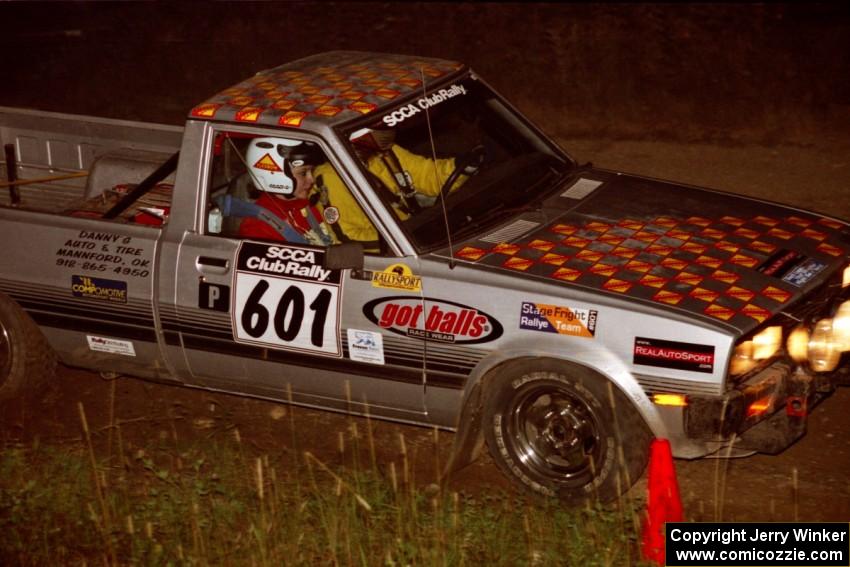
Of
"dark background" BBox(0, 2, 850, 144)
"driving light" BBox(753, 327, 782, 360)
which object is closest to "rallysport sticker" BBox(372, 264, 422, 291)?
"driving light" BBox(753, 327, 782, 360)

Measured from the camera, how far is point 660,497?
16.2ft

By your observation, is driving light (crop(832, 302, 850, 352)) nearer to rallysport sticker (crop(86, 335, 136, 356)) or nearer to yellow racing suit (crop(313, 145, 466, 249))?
yellow racing suit (crop(313, 145, 466, 249))

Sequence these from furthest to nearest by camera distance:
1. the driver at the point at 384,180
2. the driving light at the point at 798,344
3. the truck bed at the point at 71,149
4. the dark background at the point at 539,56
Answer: the dark background at the point at 539,56
the truck bed at the point at 71,149
the driver at the point at 384,180
the driving light at the point at 798,344

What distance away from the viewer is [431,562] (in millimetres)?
5094

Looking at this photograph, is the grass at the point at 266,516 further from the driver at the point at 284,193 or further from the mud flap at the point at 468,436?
the driver at the point at 284,193

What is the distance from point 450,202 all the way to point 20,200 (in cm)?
343

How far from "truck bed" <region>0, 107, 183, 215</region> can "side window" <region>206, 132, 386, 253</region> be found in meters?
1.62

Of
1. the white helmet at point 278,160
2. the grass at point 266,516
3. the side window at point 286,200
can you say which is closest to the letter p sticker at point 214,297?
the side window at point 286,200

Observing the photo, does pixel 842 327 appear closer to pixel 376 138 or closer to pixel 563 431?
pixel 563 431

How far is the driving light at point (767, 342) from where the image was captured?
5.19m

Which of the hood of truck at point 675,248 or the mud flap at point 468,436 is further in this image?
the mud flap at point 468,436

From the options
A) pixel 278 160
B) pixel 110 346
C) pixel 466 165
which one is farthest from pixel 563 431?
pixel 110 346

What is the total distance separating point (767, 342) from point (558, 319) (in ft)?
2.76

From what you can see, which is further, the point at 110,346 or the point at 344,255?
the point at 110,346
